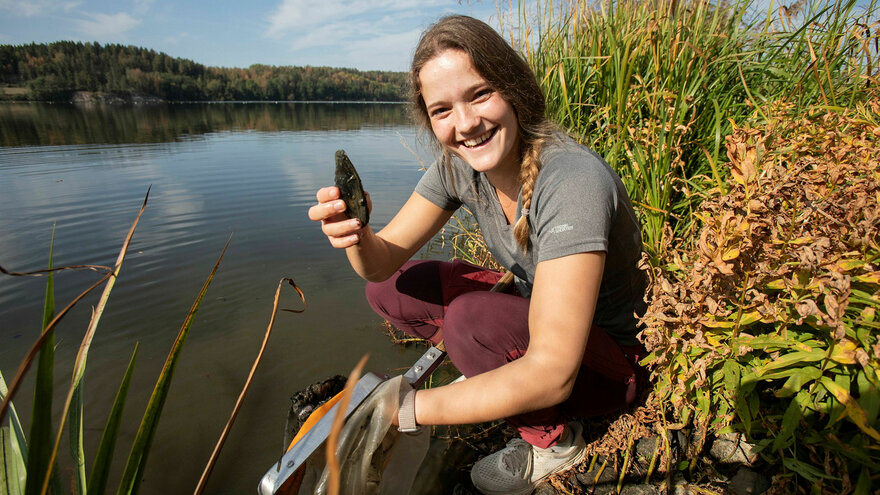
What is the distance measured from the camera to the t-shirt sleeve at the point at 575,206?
4.75 ft

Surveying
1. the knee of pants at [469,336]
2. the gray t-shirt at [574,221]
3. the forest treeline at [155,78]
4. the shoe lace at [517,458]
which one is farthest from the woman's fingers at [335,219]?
the forest treeline at [155,78]

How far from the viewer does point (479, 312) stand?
1.81 meters

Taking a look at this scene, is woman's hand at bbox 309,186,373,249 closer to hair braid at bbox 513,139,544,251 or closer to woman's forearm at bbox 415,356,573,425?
hair braid at bbox 513,139,544,251

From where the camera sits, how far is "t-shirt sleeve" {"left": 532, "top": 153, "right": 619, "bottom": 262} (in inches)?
56.9

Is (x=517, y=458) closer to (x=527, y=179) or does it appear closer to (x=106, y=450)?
(x=527, y=179)

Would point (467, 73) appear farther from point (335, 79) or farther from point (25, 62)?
point (25, 62)

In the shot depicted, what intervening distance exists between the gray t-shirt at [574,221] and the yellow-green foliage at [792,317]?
25 centimetres

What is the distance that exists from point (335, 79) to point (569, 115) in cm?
8541

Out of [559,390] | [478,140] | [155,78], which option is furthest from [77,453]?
[155,78]

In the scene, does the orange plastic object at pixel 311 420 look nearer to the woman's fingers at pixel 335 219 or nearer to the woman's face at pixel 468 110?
the woman's fingers at pixel 335 219

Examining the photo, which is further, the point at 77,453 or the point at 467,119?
the point at 467,119

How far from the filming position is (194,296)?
4008 millimetres

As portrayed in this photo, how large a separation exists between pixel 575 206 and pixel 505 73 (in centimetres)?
68

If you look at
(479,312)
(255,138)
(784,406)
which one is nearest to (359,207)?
(479,312)
